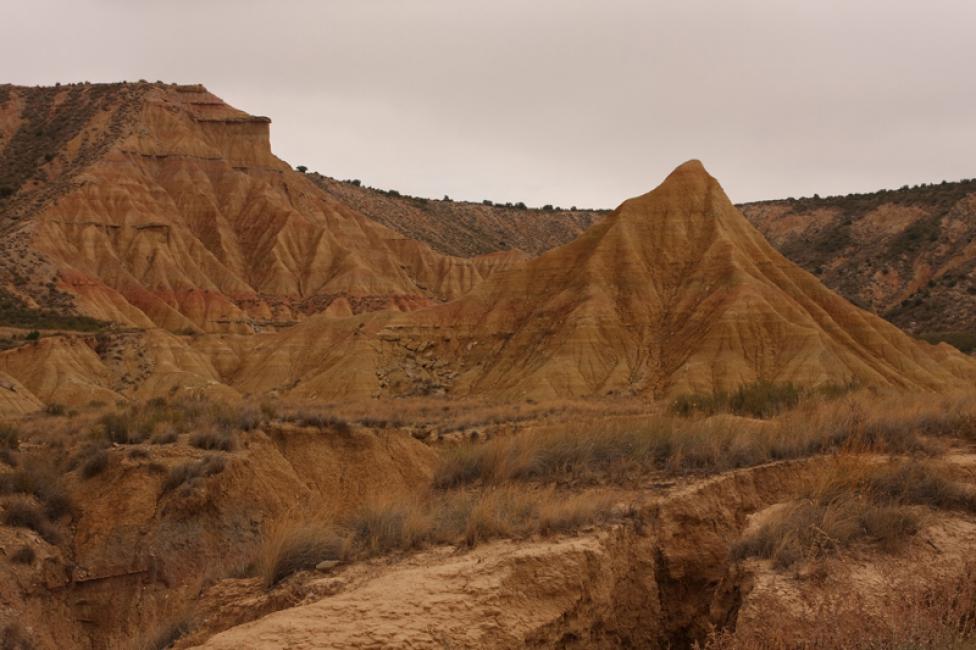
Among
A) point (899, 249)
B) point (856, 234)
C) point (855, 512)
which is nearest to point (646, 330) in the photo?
point (855, 512)

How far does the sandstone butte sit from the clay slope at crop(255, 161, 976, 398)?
0.12 metres

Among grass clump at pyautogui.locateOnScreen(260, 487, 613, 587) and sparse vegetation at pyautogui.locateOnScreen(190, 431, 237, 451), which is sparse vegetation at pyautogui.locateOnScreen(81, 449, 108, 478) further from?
grass clump at pyautogui.locateOnScreen(260, 487, 613, 587)

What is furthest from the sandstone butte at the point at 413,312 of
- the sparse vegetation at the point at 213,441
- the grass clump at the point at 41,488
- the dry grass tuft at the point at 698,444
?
the dry grass tuft at the point at 698,444

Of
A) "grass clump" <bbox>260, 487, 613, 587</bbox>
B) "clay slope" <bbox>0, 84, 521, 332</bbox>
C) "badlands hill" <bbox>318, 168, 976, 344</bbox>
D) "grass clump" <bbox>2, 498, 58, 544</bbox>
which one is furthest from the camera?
"badlands hill" <bbox>318, 168, 976, 344</bbox>

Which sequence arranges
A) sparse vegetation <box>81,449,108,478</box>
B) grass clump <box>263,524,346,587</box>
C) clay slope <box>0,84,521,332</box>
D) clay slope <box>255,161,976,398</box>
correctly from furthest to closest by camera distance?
clay slope <box>0,84,521,332</box>
clay slope <box>255,161,976,398</box>
sparse vegetation <box>81,449,108,478</box>
grass clump <box>263,524,346,587</box>

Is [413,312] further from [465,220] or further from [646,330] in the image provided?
[465,220]

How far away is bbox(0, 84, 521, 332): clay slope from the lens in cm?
6544

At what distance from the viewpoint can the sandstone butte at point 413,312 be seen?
41938mm

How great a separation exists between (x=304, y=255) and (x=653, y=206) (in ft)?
140

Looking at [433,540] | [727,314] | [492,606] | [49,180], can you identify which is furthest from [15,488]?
[49,180]

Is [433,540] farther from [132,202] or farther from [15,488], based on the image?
[132,202]

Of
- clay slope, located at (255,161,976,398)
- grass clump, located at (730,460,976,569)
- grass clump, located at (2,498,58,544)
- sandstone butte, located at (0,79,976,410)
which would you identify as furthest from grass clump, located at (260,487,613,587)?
sandstone butte, located at (0,79,976,410)

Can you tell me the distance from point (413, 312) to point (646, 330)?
52.1 feet

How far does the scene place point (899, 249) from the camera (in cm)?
9000
